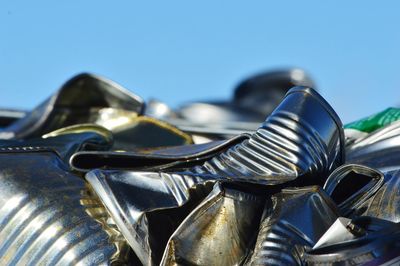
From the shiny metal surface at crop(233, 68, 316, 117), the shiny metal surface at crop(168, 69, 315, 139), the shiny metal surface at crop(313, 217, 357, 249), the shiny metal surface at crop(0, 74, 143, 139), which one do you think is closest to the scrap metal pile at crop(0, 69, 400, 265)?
the shiny metal surface at crop(313, 217, 357, 249)

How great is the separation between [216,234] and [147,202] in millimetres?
148

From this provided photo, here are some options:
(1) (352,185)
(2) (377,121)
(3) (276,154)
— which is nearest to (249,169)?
(3) (276,154)

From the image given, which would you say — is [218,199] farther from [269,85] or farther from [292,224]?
[269,85]

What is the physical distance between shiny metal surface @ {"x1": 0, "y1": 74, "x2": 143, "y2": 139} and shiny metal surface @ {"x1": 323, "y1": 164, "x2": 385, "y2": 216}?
990 millimetres

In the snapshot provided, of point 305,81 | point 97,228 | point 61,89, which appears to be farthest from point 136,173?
point 305,81

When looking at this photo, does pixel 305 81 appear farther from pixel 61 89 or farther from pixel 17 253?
pixel 17 253

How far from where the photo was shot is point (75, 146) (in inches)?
81.6

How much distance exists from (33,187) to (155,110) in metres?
2.35

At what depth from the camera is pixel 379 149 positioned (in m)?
2.02

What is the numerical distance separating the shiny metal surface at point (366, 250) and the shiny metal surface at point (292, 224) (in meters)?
0.05

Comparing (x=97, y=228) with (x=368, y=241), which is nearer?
(x=368, y=241)

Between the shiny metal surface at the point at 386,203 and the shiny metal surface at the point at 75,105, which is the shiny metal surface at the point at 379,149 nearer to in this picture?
the shiny metal surface at the point at 386,203

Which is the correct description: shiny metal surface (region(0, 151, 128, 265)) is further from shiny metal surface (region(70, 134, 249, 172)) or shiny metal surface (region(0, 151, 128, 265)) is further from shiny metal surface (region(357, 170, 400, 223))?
shiny metal surface (region(357, 170, 400, 223))

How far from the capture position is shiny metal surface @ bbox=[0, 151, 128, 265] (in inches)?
66.6
